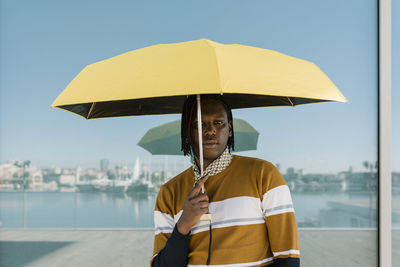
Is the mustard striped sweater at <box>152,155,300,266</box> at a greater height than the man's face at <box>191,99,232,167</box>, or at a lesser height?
lesser

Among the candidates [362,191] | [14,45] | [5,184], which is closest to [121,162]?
[5,184]

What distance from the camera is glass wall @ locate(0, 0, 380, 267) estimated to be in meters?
4.01

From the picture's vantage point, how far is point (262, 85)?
1028 millimetres

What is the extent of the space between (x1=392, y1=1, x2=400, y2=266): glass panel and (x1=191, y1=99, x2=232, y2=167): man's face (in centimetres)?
296

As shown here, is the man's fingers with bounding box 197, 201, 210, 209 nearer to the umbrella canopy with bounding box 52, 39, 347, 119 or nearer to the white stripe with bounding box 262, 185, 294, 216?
the white stripe with bounding box 262, 185, 294, 216

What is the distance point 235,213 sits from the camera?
3.93ft

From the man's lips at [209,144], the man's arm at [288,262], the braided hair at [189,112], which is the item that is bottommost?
the man's arm at [288,262]

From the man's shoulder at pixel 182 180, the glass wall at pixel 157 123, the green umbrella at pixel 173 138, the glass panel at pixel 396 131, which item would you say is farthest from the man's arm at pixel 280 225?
the glass panel at pixel 396 131

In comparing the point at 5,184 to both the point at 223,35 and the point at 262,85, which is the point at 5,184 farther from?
the point at 262,85

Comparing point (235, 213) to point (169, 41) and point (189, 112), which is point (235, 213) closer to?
point (189, 112)

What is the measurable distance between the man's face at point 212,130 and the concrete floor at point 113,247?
3191mm

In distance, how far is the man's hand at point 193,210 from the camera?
3.84ft

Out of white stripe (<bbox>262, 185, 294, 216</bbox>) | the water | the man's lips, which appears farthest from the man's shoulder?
the water

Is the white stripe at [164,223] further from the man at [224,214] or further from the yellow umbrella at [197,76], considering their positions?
the yellow umbrella at [197,76]
